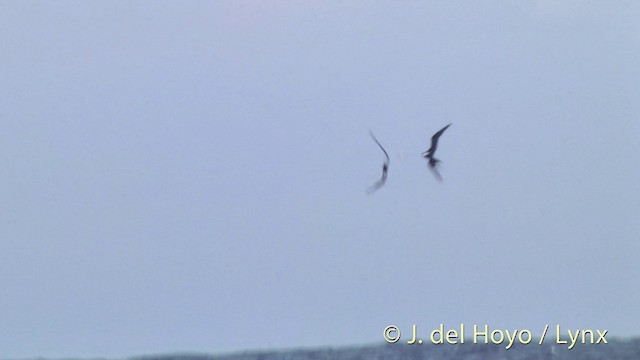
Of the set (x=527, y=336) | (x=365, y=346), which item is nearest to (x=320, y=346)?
(x=365, y=346)

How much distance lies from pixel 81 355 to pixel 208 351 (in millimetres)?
380

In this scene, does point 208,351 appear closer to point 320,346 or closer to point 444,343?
point 320,346

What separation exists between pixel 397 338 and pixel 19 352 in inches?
44.6

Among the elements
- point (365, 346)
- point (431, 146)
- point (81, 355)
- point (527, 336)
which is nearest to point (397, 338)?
point (365, 346)

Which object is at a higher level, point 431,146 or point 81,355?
point 431,146

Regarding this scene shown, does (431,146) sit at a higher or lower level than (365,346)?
higher

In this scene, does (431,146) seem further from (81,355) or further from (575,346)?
(81,355)

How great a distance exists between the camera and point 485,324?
3.23m

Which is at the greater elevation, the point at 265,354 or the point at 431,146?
the point at 431,146

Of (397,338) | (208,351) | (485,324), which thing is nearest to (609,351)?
(485,324)

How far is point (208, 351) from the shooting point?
325 centimetres

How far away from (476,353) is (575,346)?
0.98 feet

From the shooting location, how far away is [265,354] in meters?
3.26

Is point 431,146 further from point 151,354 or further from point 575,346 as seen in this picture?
point 151,354
